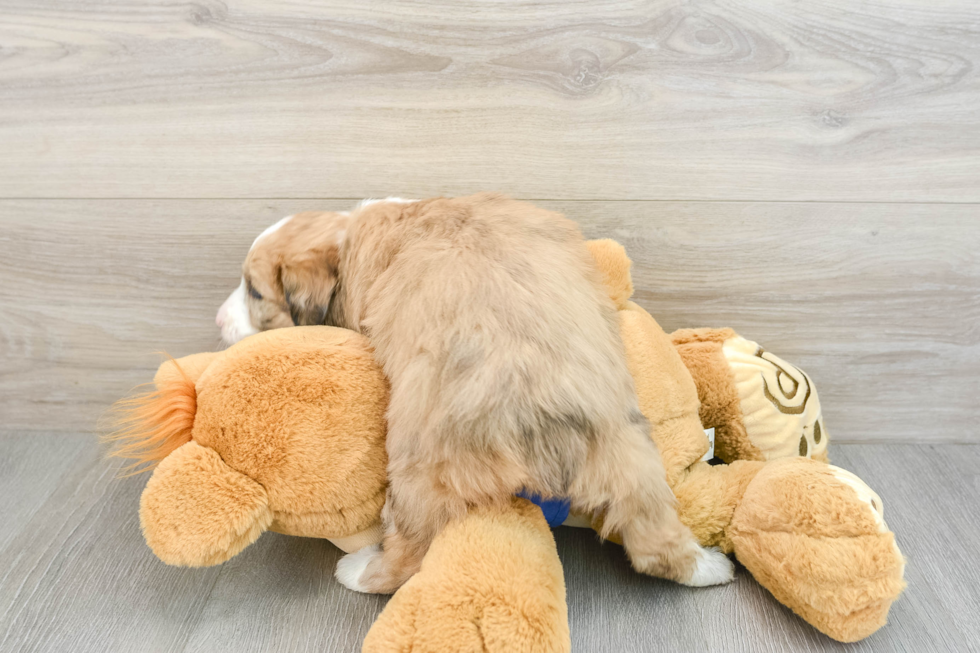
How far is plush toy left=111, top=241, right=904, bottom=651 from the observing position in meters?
0.70

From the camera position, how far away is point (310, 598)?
907 mm

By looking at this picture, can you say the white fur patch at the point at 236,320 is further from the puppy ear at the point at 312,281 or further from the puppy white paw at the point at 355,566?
the puppy white paw at the point at 355,566

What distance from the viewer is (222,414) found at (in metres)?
0.81

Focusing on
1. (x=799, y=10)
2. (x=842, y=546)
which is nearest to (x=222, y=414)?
(x=842, y=546)

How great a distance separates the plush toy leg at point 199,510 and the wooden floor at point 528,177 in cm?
18

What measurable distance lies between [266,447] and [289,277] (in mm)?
251

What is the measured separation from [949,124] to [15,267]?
64.8 inches

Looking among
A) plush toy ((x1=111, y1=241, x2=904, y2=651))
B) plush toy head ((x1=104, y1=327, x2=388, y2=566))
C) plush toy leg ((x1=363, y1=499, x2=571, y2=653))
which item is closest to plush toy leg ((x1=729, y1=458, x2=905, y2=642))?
plush toy ((x1=111, y1=241, x2=904, y2=651))

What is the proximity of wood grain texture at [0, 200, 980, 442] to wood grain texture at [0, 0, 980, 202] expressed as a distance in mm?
45

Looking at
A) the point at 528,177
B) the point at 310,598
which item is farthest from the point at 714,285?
the point at 310,598

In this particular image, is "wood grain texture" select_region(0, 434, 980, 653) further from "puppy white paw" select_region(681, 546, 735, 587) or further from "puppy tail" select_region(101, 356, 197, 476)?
"puppy tail" select_region(101, 356, 197, 476)

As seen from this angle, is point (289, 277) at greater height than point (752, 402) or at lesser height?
greater

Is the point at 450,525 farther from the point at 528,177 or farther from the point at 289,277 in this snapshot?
the point at 528,177

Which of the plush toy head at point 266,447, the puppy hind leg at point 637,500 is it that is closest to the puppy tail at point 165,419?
the plush toy head at point 266,447
